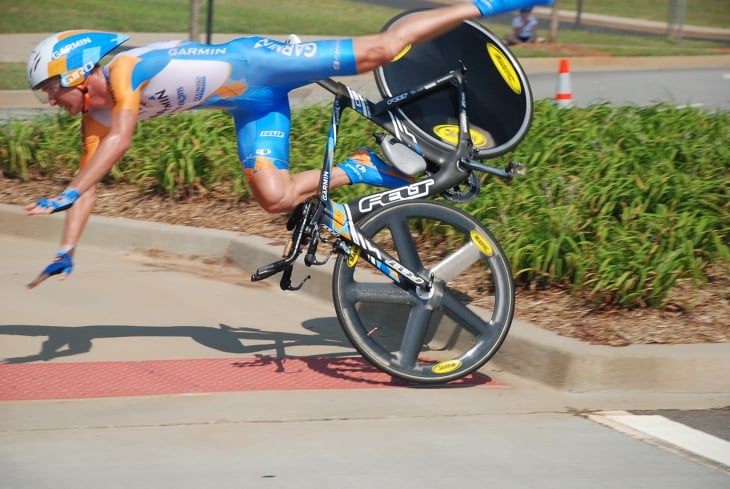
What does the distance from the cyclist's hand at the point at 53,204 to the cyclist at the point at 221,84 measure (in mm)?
133

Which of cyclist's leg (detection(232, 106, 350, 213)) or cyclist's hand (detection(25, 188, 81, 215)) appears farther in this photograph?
cyclist's leg (detection(232, 106, 350, 213))

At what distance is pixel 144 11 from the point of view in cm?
2475

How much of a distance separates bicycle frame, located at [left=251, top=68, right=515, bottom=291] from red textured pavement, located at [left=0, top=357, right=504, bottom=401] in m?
0.46

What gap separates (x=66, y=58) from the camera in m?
5.18

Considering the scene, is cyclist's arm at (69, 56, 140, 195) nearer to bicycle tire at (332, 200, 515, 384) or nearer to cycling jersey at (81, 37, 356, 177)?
cycling jersey at (81, 37, 356, 177)

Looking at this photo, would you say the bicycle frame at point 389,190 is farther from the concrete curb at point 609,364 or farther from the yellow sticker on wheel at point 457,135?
the concrete curb at point 609,364

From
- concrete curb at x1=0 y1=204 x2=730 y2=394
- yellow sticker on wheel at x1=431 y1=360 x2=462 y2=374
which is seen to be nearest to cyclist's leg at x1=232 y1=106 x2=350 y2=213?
yellow sticker on wheel at x1=431 y1=360 x2=462 y2=374

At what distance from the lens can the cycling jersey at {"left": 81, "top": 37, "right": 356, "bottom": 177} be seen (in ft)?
17.4

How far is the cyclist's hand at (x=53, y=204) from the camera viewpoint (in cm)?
475

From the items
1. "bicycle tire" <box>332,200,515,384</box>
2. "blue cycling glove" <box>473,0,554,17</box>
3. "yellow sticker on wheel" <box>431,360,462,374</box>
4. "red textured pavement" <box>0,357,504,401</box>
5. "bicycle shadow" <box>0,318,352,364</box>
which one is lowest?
"bicycle shadow" <box>0,318,352,364</box>

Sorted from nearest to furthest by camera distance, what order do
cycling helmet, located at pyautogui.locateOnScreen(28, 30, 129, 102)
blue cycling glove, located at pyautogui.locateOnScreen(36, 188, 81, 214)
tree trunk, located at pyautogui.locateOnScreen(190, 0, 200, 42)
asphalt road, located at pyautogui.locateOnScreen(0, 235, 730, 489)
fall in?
1. asphalt road, located at pyautogui.locateOnScreen(0, 235, 730, 489)
2. blue cycling glove, located at pyautogui.locateOnScreen(36, 188, 81, 214)
3. cycling helmet, located at pyautogui.locateOnScreen(28, 30, 129, 102)
4. tree trunk, located at pyautogui.locateOnScreen(190, 0, 200, 42)

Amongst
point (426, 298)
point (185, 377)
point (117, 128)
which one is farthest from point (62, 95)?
point (426, 298)

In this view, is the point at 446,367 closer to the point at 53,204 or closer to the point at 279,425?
the point at 279,425

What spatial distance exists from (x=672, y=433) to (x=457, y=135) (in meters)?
1.88
